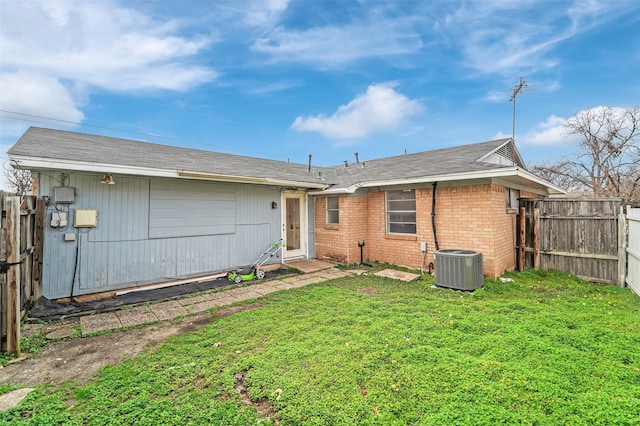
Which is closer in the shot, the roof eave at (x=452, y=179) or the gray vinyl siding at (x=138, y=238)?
the gray vinyl siding at (x=138, y=238)

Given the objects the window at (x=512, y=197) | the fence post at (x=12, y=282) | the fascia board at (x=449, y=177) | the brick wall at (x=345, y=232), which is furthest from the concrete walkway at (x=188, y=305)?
the window at (x=512, y=197)

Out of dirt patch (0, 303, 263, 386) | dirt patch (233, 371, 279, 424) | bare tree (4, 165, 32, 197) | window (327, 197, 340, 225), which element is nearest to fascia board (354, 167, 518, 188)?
window (327, 197, 340, 225)

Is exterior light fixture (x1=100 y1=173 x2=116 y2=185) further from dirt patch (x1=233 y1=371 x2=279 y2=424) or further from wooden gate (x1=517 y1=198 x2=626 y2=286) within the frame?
wooden gate (x1=517 y1=198 x2=626 y2=286)

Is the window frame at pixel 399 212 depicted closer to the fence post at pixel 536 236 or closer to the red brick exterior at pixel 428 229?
the red brick exterior at pixel 428 229

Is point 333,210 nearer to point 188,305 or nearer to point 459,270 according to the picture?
point 459,270

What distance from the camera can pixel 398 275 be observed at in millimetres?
7324

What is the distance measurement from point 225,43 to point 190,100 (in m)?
6.57

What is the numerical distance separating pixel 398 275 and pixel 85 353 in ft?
21.1

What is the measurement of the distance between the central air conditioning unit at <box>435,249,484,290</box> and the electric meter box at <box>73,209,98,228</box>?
24.7 feet

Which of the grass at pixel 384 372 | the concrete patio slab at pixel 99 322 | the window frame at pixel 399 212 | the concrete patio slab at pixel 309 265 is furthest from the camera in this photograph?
the concrete patio slab at pixel 309 265

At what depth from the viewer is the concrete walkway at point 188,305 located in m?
4.55

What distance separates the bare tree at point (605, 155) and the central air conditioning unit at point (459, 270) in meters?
15.3

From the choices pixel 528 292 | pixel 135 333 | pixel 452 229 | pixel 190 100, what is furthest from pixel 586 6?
pixel 190 100

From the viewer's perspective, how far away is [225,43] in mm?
9883
